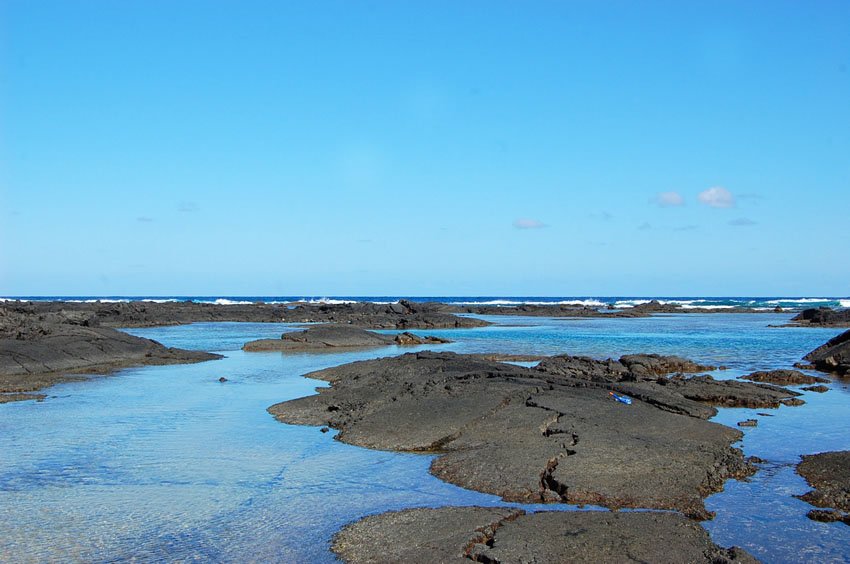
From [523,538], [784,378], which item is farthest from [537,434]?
[784,378]

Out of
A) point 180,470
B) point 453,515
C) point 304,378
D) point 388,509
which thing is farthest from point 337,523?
point 304,378

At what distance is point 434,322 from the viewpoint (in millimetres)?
52656

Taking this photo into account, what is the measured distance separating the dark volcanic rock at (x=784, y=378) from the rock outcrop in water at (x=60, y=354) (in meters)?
18.5

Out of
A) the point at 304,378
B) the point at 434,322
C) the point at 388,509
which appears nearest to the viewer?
the point at 388,509

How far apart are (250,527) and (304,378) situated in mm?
13178

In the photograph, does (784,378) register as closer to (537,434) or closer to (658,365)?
(658,365)

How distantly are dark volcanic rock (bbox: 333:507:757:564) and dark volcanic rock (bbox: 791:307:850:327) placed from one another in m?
53.1

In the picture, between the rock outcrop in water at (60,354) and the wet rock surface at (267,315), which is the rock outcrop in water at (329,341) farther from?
the wet rock surface at (267,315)

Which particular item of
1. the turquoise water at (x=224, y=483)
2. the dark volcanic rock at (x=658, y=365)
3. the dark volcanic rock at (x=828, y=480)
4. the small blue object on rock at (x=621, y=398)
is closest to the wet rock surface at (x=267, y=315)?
the dark volcanic rock at (x=658, y=365)

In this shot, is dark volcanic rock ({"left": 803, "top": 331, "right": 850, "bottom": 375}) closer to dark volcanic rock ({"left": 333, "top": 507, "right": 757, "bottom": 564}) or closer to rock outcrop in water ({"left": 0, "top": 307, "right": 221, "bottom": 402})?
dark volcanic rock ({"left": 333, "top": 507, "right": 757, "bottom": 564})

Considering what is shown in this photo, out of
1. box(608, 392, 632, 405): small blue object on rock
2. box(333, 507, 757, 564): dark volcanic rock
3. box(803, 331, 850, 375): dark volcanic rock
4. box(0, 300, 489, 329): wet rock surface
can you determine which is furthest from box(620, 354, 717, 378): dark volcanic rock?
box(0, 300, 489, 329): wet rock surface

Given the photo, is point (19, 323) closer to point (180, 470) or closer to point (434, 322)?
point (180, 470)

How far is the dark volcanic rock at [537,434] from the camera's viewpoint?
8.80m

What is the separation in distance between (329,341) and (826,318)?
41427 millimetres
